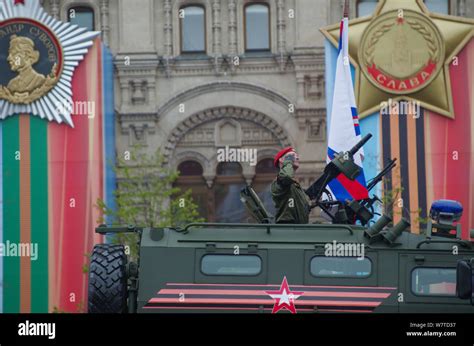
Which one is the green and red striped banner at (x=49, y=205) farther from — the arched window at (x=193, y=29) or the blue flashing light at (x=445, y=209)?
the blue flashing light at (x=445, y=209)

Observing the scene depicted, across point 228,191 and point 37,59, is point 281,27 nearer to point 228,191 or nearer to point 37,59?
point 228,191

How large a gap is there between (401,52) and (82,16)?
440 inches

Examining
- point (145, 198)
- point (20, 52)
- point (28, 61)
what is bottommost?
point (145, 198)

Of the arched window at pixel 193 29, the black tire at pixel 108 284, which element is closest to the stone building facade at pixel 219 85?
the arched window at pixel 193 29

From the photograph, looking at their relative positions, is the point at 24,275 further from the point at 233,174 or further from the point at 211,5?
the point at 211,5

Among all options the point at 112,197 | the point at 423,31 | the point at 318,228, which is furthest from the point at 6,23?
the point at 318,228

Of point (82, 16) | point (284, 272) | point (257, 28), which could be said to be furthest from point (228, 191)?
point (284, 272)

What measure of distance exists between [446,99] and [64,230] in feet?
40.1

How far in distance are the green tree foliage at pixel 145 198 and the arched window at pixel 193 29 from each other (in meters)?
4.19

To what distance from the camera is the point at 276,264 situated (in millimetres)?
14609

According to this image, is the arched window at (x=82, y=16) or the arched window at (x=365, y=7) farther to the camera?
the arched window at (x=82, y=16)

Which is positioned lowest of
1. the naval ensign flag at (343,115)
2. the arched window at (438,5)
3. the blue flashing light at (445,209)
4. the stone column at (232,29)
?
the blue flashing light at (445,209)

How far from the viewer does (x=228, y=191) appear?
40094 millimetres

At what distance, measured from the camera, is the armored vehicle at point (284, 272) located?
47.2 ft
